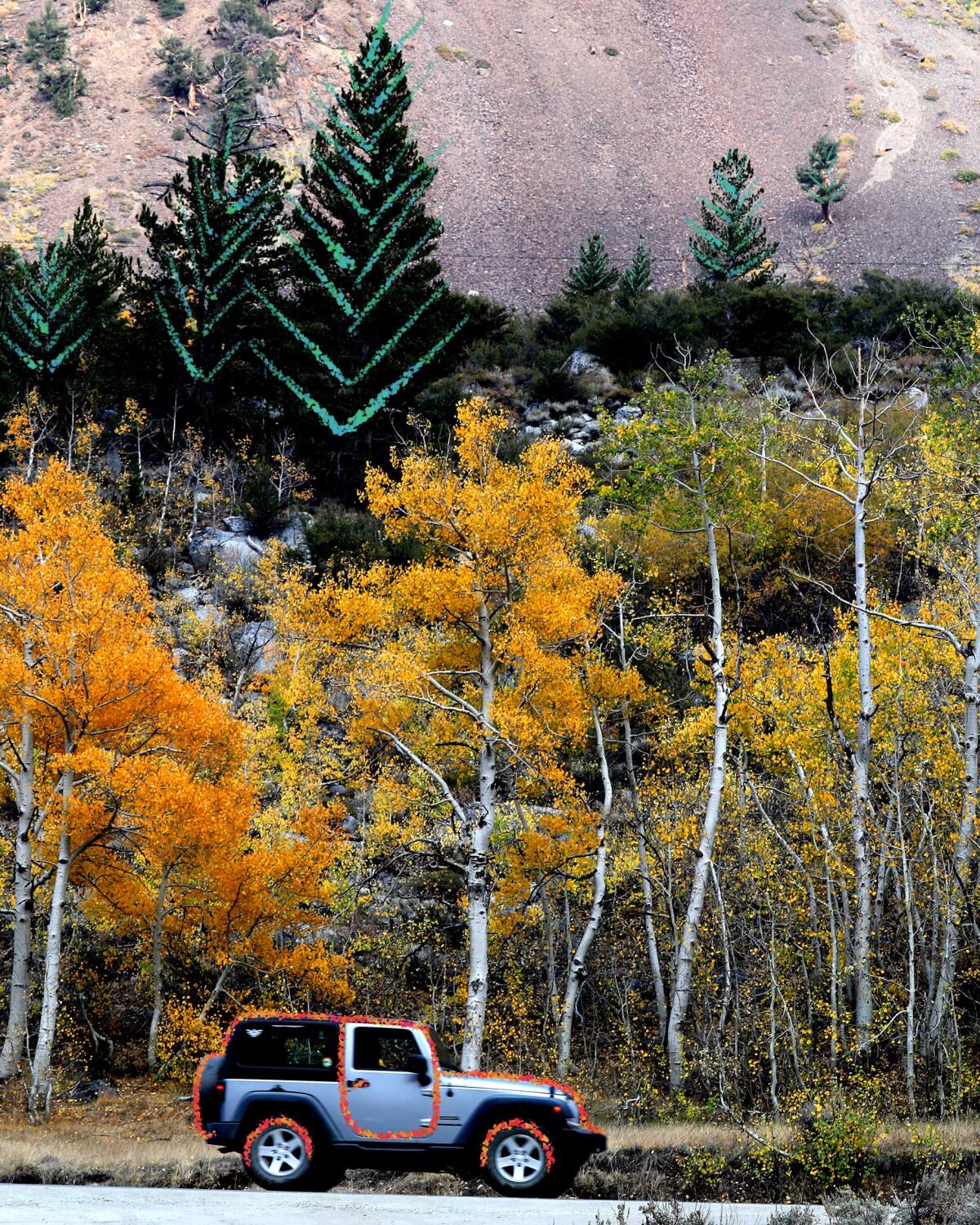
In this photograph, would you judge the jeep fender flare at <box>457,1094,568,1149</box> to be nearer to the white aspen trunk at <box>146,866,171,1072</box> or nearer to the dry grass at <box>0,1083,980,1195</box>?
the dry grass at <box>0,1083,980,1195</box>

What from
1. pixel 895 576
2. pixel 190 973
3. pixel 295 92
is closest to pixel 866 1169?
pixel 190 973

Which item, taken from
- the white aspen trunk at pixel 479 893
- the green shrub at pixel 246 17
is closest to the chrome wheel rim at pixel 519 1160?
the white aspen trunk at pixel 479 893

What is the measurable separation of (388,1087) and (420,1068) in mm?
313

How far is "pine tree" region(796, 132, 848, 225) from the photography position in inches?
3930

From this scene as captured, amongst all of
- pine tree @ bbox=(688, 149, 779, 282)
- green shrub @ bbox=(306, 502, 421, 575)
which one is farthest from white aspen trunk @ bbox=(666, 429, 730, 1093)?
pine tree @ bbox=(688, 149, 779, 282)

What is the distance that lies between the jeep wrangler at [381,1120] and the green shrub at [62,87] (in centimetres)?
12389

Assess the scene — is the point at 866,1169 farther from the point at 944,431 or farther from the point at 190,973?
the point at 190,973

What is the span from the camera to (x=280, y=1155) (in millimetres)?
9273

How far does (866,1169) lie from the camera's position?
10750 mm

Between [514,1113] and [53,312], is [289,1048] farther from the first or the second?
[53,312]

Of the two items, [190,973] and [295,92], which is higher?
[295,92]

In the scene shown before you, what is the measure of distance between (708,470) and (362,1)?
444 ft

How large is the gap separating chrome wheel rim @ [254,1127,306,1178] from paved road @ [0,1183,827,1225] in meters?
0.19

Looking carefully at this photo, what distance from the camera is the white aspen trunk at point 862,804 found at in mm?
14617
